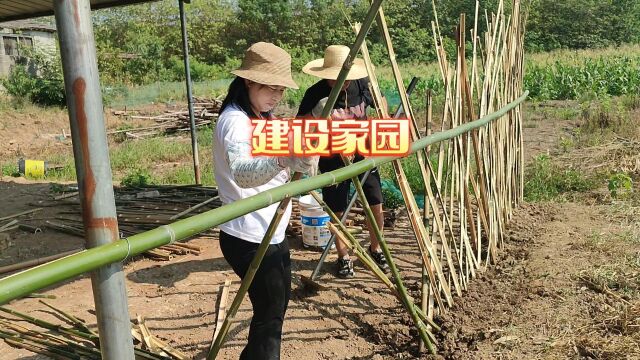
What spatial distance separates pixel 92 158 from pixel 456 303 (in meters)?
2.50

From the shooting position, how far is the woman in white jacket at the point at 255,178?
72.3 inches

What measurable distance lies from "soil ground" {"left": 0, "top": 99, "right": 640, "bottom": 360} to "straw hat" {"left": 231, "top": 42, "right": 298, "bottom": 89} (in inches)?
59.2

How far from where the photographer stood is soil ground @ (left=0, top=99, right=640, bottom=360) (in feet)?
8.86

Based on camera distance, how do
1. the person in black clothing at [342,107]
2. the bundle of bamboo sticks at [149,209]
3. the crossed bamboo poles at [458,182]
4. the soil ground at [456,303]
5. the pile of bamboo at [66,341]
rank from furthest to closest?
1. the bundle of bamboo sticks at [149,209]
2. the person in black clothing at [342,107]
3. the soil ground at [456,303]
4. the pile of bamboo at [66,341]
5. the crossed bamboo poles at [458,182]

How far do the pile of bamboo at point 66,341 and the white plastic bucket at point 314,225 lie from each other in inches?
71.4

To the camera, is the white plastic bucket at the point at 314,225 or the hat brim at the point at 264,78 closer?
the hat brim at the point at 264,78

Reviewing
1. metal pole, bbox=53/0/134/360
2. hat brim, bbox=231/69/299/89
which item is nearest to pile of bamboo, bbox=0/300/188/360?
metal pole, bbox=53/0/134/360

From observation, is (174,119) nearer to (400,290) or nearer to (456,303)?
(456,303)

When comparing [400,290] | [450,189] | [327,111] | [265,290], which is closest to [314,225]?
[450,189]

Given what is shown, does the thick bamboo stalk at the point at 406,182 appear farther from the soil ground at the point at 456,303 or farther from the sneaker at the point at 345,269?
the sneaker at the point at 345,269

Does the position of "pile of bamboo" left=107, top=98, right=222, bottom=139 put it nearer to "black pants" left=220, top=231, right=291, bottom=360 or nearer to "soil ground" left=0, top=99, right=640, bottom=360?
"soil ground" left=0, top=99, right=640, bottom=360

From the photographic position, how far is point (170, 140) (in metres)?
12.3

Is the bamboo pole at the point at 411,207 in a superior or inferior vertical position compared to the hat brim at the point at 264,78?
inferior

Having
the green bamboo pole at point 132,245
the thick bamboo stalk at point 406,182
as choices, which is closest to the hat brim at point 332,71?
the thick bamboo stalk at point 406,182
